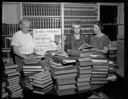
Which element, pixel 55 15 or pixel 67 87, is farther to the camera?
pixel 55 15

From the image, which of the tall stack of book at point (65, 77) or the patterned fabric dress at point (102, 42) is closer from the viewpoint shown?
the tall stack of book at point (65, 77)

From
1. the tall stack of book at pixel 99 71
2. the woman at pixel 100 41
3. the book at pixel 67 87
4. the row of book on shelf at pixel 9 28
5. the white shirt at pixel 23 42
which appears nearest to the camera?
the book at pixel 67 87

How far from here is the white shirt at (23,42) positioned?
8.89ft

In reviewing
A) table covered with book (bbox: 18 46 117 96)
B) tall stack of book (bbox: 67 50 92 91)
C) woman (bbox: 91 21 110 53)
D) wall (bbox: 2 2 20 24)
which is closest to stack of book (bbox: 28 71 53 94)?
table covered with book (bbox: 18 46 117 96)

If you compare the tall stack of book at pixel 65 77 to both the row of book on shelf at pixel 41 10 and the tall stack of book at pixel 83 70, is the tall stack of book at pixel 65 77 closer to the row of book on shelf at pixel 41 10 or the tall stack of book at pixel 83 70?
the tall stack of book at pixel 83 70

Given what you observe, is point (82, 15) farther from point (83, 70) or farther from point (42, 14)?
point (83, 70)

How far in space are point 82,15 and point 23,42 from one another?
68.3 inches

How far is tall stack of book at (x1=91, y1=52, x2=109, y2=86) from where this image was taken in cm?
171

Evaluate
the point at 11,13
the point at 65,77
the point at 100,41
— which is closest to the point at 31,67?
the point at 65,77

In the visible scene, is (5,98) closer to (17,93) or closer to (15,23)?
(17,93)

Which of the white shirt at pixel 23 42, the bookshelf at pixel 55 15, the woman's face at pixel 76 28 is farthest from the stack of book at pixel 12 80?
the bookshelf at pixel 55 15

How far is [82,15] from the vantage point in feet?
13.0

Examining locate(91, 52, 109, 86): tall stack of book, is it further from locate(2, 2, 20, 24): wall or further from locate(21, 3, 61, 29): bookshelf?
locate(2, 2, 20, 24): wall

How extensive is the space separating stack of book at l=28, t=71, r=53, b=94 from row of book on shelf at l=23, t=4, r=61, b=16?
96.8 inches
